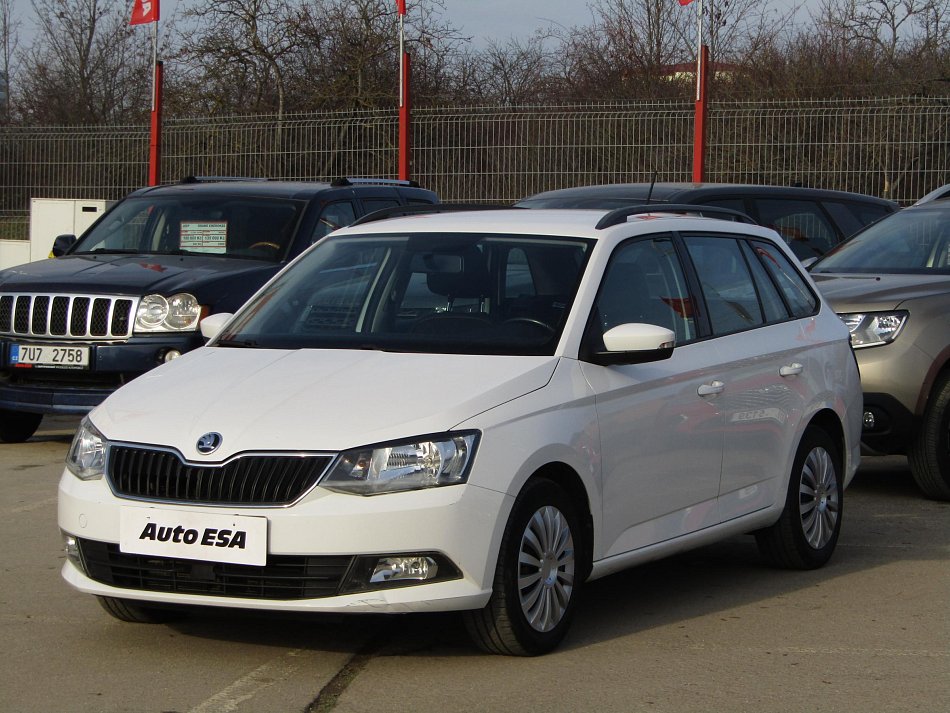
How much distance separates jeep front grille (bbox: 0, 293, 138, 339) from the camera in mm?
9555

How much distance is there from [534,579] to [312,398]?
3.17 ft

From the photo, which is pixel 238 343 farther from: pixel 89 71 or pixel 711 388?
pixel 89 71

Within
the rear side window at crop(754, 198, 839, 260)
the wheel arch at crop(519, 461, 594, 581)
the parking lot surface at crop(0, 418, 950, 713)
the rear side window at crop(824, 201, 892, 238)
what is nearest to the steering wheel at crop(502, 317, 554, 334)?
the wheel arch at crop(519, 461, 594, 581)

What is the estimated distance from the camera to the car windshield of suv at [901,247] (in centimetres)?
954

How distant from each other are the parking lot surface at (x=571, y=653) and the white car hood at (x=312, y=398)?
62cm

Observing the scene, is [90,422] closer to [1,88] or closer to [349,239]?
[349,239]

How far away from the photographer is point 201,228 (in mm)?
10859

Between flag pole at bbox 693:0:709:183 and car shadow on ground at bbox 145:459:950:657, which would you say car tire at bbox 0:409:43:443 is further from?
flag pole at bbox 693:0:709:183

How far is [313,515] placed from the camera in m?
4.72

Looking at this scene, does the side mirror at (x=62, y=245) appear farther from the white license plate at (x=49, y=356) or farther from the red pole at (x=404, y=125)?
the red pole at (x=404, y=125)

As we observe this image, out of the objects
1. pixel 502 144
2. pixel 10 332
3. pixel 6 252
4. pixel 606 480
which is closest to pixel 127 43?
pixel 6 252

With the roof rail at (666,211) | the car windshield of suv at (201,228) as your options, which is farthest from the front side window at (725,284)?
the car windshield of suv at (201,228)

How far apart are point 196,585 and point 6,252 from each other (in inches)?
662

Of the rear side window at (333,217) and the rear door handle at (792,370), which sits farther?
the rear side window at (333,217)
